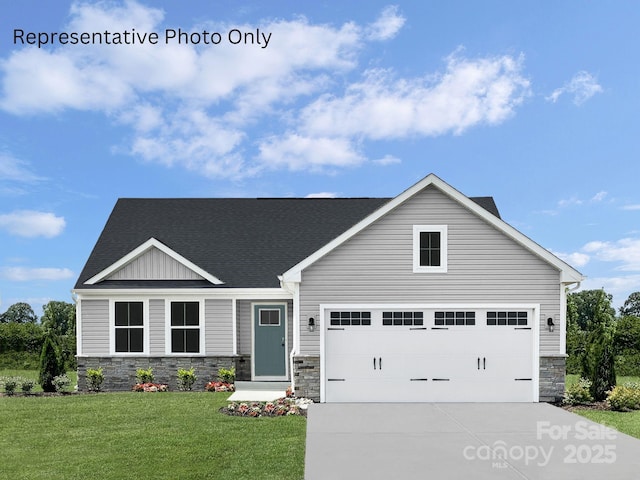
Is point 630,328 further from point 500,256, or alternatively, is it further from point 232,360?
point 232,360

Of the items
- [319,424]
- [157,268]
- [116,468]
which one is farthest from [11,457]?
[157,268]

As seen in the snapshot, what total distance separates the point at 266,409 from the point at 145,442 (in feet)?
11.4

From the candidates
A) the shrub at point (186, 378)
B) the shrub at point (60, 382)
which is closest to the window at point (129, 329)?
the shrub at point (186, 378)

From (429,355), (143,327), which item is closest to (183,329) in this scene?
(143,327)

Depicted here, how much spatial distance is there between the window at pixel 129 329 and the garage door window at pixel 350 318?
673cm

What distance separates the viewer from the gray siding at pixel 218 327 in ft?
61.7

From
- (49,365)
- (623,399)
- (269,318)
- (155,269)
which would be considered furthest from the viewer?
(269,318)

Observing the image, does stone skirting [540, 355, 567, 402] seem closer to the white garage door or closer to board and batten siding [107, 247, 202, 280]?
the white garage door

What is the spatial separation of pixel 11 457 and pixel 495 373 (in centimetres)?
1086

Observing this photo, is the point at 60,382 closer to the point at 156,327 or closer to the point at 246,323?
the point at 156,327

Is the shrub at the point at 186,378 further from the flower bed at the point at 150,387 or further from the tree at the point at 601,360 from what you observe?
the tree at the point at 601,360

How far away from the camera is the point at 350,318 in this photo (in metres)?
15.5

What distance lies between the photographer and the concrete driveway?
8.95m

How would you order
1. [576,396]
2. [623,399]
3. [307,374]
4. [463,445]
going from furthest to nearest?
1. [576,396]
2. [307,374]
3. [623,399]
4. [463,445]
